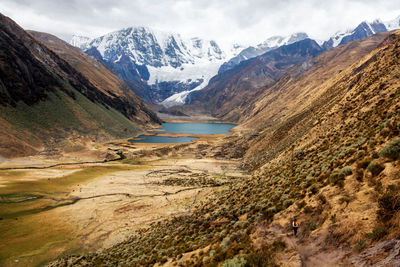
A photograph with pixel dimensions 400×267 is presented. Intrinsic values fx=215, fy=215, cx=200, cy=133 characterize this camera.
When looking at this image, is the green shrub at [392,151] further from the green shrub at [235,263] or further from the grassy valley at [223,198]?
the green shrub at [235,263]

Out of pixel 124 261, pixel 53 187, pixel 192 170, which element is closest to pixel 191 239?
pixel 124 261

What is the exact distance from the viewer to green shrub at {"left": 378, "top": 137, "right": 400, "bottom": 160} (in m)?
10.6

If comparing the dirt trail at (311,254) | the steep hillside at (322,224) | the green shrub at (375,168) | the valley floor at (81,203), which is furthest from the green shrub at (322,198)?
the valley floor at (81,203)

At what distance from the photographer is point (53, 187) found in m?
49.3

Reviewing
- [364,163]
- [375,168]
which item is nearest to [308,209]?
[375,168]

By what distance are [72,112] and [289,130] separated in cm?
11336

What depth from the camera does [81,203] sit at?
41.2 m

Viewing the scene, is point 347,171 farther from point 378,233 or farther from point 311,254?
point 311,254

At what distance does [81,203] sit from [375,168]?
4537cm

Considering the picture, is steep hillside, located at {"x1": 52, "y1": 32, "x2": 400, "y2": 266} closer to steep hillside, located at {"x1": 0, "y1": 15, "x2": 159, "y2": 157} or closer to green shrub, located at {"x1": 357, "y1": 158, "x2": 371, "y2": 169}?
green shrub, located at {"x1": 357, "y1": 158, "x2": 371, "y2": 169}

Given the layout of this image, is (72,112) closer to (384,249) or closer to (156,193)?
(156,193)

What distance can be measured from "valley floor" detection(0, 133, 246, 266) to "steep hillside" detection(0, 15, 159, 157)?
67.7ft

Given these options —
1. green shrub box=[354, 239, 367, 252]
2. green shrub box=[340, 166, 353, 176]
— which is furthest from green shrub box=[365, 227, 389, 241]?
green shrub box=[340, 166, 353, 176]

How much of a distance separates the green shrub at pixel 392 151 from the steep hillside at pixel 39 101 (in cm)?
9717
